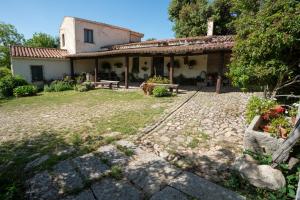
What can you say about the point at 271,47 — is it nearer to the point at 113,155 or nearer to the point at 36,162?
the point at 113,155

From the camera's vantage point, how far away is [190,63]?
537 inches

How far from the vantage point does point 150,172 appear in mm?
3000

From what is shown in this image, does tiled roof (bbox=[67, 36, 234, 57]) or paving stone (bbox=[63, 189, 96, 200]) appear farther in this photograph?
tiled roof (bbox=[67, 36, 234, 57])

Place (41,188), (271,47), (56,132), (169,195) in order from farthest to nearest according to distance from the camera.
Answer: (56,132) < (271,47) < (41,188) < (169,195)

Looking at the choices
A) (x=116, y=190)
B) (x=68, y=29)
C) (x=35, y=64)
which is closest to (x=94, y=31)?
(x=68, y=29)

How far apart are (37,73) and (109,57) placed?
6.06 meters

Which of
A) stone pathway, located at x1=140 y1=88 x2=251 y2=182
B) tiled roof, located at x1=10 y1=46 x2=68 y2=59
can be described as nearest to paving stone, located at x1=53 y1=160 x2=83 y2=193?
stone pathway, located at x1=140 y1=88 x2=251 y2=182

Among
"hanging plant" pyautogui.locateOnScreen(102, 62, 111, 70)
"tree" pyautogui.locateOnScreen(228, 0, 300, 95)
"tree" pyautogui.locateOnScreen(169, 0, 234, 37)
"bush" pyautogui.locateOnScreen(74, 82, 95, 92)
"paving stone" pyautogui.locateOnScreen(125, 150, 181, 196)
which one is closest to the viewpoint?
"paving stone" pyautogui.locateOnScreen(125, 150, 181, 196)

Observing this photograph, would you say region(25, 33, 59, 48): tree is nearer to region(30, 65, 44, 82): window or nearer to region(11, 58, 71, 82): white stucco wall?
region(11, 58, 71, 82): white stucco wall

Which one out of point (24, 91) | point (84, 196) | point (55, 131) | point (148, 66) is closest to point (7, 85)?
point (24, 91)

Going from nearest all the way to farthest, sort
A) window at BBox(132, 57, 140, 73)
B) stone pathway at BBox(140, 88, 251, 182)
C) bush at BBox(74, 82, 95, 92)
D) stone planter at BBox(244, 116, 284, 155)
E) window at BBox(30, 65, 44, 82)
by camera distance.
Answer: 1. stone planter at BBox(244, 116, 284, 155)
2. stone pathway at BBox(140, 88, 251, 182)
3. bush at BBox(74, 82, 95, 92)
4. window at BBox(30, 65, 44, 82)
5. window at BBox(132, 57, 140, 73)

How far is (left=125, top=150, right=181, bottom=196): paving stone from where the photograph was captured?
2699 mm

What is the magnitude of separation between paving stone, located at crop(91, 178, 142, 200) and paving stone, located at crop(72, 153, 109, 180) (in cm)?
23

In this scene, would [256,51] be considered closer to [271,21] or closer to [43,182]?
[271,21]
